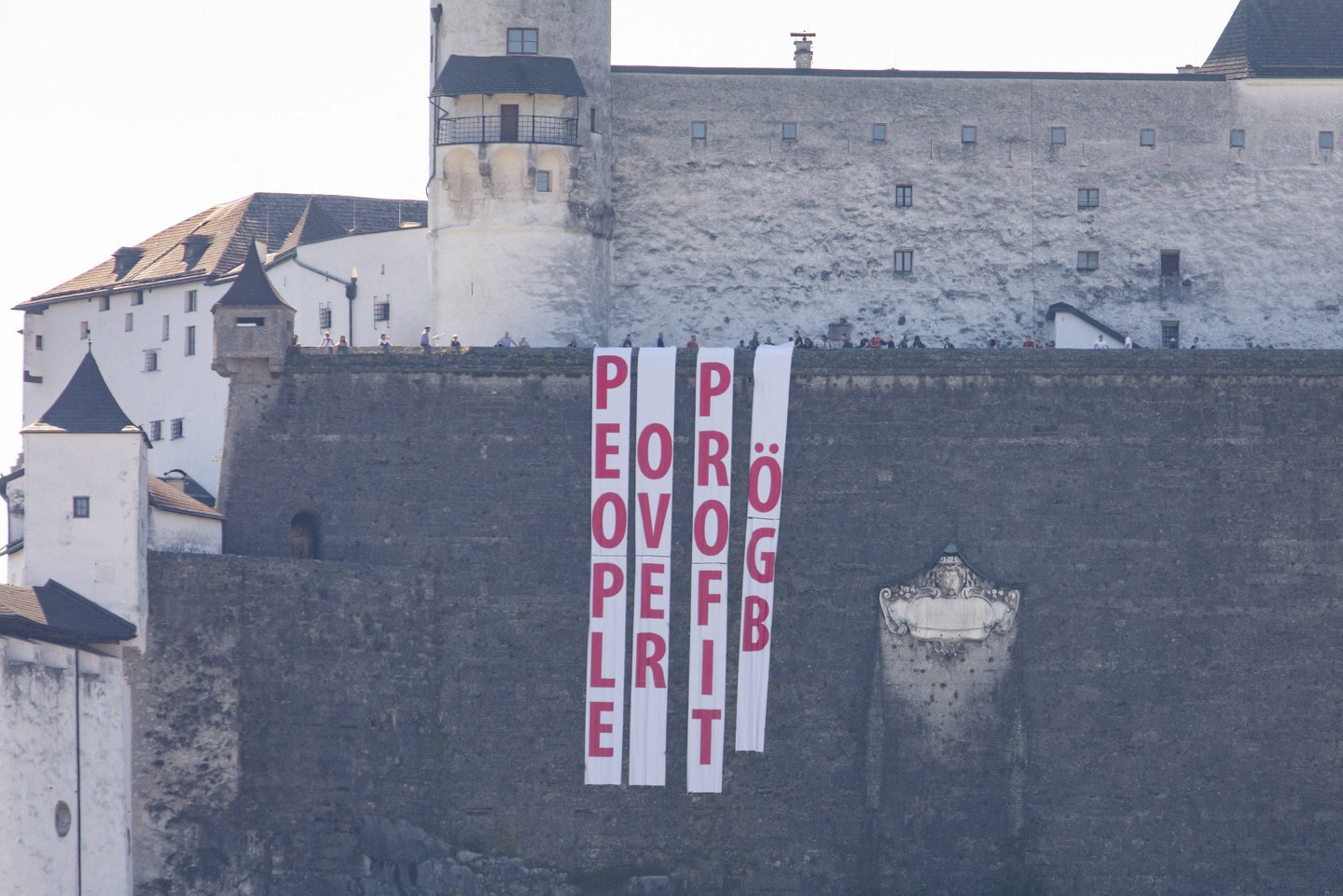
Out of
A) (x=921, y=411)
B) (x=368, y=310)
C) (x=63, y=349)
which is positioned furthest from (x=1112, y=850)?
(x=63, y=349)

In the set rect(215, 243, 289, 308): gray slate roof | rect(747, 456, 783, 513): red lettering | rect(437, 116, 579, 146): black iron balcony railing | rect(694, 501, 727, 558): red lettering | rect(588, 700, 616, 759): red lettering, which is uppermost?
rect(437, 116, 579, 146): black iron balcony railing

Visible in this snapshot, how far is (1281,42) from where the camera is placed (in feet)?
256

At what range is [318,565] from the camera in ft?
225

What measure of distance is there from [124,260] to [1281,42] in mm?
30909

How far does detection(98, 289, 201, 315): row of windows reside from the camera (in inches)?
3221

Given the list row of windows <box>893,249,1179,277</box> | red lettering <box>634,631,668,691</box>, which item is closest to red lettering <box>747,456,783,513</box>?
red lettering <box>634,631,668,691</box>

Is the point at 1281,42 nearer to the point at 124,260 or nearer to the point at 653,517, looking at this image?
the point at 653,517

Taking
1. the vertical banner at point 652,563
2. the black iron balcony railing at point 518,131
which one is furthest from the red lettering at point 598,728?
the black iron balcony railing at point 518,131

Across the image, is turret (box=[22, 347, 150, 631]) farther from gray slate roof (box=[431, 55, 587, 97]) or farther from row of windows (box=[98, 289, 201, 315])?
row of windows (box=[98, 289, 201, 315])

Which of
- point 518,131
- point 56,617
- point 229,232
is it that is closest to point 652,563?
point 518,131

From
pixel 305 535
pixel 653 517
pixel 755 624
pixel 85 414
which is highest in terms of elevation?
pixel 85 414

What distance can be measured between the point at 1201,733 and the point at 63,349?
109ft

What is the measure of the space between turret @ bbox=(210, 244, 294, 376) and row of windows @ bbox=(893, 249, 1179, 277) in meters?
15.0

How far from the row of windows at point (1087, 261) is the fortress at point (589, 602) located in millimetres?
4591
